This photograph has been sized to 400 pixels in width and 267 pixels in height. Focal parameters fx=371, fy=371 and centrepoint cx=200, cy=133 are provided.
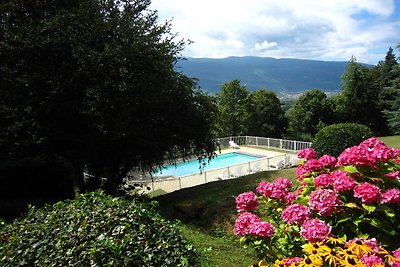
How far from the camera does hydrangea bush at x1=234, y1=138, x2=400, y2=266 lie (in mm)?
2645

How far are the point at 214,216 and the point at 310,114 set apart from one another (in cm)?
2790

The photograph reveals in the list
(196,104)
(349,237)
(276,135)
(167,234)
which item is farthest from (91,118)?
(276,135)

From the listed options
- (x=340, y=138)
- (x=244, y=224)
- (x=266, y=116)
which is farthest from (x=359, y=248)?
(x=266, y=116)

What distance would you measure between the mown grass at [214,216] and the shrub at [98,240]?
104 centimetres

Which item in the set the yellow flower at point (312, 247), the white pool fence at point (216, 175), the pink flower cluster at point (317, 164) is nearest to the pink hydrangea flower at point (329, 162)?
the pink flower cluster at point (317, 164)

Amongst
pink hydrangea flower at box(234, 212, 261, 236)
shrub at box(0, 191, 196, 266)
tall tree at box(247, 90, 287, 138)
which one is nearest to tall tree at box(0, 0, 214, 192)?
shrub at box(0, 191, 196, 266)

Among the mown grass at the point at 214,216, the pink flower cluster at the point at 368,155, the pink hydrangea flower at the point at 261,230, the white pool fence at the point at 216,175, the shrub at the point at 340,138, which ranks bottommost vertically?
the white pool fence at the point at 216,175

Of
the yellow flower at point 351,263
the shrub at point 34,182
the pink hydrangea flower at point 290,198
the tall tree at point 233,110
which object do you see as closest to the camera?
the yellow flower at point 351,263

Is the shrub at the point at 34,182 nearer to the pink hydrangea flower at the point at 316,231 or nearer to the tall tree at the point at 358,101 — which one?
the pink hydrangea flower at the point at 316,231

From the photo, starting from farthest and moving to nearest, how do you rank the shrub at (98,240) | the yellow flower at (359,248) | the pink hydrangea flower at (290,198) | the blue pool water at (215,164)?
the blue pool water at (215,164) < the pink hydrangea flower at (290,198) < the shrub at (98,240) < the yellow flower at (359,248)

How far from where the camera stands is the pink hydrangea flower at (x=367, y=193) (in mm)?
2609

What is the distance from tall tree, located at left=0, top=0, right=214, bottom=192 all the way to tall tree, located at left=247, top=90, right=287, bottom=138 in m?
24.3

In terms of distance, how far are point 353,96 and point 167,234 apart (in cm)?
3593

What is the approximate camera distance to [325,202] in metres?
2.63
